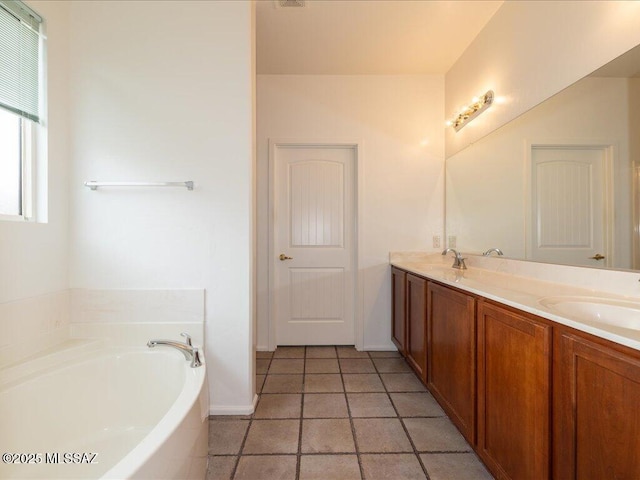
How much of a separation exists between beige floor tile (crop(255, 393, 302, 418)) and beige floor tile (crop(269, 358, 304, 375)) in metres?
0.36

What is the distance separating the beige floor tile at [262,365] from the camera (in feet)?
7.82

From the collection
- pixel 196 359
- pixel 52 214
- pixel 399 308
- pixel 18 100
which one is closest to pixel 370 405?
pixel 399 308

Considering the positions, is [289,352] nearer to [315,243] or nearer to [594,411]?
[315,243]

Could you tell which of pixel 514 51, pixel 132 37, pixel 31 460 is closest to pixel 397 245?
pixel 514 51

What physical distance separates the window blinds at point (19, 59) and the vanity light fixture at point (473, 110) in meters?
2.72

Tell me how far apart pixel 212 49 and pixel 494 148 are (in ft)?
A: 6.40

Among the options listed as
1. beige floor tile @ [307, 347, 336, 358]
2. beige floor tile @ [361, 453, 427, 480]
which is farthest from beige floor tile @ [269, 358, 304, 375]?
beige floor tile @ [361, 453, 427, 480]

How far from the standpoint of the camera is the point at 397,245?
2848 millimetres

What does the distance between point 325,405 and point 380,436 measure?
0.41 meters

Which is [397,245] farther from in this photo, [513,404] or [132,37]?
[132,37]

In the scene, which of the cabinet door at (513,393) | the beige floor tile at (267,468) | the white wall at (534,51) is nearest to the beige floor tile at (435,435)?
the cabinet door at (513,393)

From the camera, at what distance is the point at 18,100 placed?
57.5 inches

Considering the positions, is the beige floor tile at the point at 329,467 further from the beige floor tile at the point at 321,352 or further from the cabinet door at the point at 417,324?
the beige floor tile at the point at 321,352

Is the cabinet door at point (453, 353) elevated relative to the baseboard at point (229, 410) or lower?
elevated
